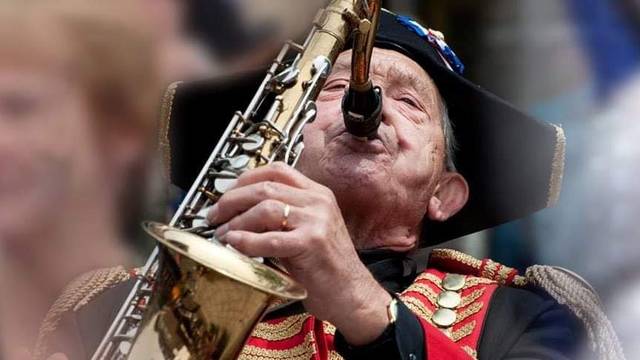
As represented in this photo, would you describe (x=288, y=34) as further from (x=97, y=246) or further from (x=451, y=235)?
(x=451, y=235)

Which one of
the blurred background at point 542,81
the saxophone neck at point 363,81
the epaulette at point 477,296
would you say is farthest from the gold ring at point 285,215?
the epaulette at point 477,296

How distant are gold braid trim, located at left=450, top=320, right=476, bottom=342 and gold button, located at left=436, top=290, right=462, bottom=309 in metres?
0.07

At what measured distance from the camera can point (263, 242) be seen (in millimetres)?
1537

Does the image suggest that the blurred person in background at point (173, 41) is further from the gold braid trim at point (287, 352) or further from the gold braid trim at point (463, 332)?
the gold braid trim at point (463, 332)

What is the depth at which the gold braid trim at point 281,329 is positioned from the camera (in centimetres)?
214

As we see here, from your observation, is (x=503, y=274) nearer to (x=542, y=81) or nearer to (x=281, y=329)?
(x=281, y=329)

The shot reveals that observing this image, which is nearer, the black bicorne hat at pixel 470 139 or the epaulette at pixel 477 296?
the epaulette at pixel 477 296

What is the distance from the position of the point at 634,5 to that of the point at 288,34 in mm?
1730

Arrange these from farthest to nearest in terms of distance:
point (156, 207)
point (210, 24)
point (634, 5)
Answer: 1. point (634, 5)
2. point (156, 207)
3. point (210, 24)

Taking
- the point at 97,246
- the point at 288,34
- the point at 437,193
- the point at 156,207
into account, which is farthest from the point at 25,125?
the point at 437,193

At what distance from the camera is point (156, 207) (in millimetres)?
1548

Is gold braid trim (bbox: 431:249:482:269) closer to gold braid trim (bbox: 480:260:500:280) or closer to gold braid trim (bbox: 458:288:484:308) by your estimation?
gold braid trim (bbox: 480:260:500:280)

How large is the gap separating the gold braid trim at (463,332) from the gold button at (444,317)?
3cm

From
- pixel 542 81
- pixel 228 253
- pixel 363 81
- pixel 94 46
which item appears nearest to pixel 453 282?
pixel 363 81
